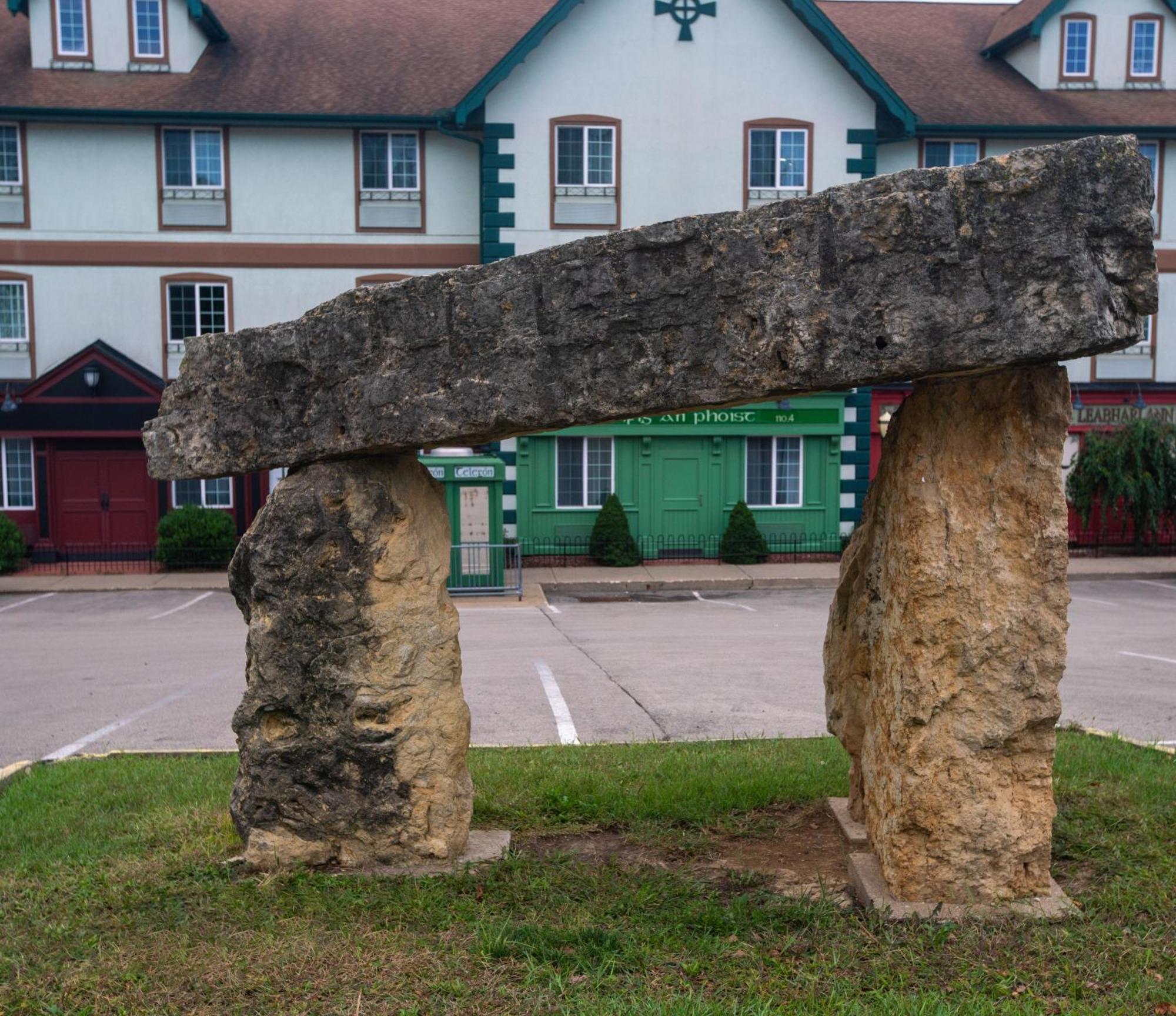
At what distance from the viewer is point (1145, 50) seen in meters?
23.7

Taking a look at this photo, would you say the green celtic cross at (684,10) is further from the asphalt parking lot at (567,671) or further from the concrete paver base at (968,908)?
Result: the concrete paver base at (968,908)

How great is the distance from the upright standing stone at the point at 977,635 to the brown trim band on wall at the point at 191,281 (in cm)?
1929

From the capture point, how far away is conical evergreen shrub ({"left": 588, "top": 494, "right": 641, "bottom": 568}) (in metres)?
21.5

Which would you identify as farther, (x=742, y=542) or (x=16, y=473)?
(x=16, y=473)

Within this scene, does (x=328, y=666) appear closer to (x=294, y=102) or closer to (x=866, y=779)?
(x=866, y=779)

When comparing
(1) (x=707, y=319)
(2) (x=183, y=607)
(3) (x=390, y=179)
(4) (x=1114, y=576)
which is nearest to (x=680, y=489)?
(4) (x=1114, y=576)

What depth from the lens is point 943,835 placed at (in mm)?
4926

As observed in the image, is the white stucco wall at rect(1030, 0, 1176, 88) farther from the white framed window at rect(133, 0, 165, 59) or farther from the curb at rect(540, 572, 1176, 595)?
the white framed window at rect(133, 0, 165, 59)

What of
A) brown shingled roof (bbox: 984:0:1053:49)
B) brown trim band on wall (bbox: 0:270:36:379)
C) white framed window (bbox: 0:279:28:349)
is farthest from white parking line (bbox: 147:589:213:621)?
brown shingled roof (bbox: 984:0:1053:49)

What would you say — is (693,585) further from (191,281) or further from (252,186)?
(252,186)

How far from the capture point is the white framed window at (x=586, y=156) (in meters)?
21.4

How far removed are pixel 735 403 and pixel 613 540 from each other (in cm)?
1666

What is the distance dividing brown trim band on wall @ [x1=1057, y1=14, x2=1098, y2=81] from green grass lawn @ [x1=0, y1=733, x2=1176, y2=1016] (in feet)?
69.8

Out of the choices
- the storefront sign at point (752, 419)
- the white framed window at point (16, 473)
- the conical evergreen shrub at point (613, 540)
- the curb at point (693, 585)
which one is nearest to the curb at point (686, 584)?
the curb at point (693, 585)
